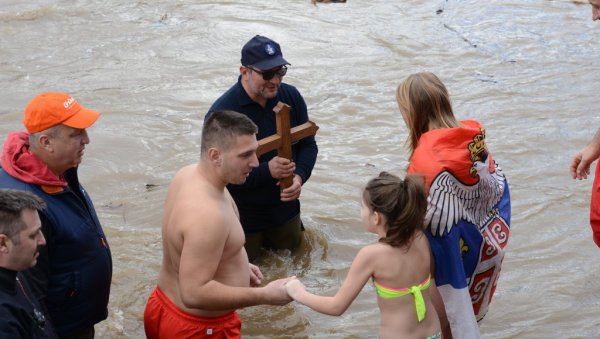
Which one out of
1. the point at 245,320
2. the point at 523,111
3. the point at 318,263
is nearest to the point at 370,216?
the point at 245,320

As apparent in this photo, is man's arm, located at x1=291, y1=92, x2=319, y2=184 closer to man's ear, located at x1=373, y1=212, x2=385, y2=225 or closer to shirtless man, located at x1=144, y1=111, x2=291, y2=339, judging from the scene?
shirtless man, located at x1=144, y1=111, x2=291, y2=339

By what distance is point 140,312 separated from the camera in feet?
22.5

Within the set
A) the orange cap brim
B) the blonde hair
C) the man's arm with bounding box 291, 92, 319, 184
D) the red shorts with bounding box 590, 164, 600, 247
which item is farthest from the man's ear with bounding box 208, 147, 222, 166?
the red shorts with bounding box 590, 164, 600, 247

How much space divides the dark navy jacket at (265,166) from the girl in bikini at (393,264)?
1.81 meters

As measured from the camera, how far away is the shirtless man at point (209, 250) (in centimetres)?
451

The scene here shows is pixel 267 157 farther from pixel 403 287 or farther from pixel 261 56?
pixel 403 287

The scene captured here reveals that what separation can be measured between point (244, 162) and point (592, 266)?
4.00 meters

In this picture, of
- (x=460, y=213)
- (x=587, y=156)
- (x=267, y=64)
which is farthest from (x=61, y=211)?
(x=587, y=156)

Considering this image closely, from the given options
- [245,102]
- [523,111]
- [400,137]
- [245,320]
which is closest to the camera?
[245,102]

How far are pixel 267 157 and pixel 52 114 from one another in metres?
2.01

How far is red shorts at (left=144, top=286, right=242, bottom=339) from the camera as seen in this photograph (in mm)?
4848

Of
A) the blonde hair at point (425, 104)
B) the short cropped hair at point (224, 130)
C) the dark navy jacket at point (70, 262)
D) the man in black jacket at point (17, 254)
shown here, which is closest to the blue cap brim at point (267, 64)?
the blonde hair at point (425, 104)

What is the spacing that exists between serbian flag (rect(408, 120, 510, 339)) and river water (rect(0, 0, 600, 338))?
1578mm

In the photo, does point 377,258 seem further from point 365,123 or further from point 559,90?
point 559,90
